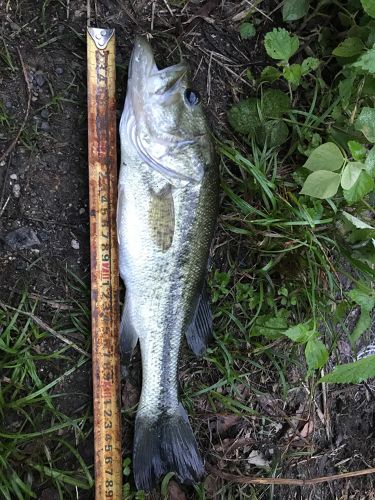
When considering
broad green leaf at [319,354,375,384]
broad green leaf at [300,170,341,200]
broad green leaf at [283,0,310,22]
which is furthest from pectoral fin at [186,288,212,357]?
broad green leaf at [283,0,310,22]

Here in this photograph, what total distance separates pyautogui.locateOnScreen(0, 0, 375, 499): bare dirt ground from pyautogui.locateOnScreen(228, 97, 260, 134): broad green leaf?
0.27 ft

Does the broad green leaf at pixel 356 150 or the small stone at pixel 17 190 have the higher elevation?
the broad green leaf at pixel 356 150

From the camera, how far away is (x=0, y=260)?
2.84 m

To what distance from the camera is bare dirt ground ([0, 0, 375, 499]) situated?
9.37 feet

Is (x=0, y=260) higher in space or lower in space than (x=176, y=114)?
lower

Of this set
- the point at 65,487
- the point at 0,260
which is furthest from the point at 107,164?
the point at 65,487

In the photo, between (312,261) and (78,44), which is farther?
(312,261)

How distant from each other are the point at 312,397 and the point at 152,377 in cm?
110

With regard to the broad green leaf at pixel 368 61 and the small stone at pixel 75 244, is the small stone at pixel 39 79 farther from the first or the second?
the broad green leaf at pixel 368 61

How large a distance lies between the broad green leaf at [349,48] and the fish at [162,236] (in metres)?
0.89

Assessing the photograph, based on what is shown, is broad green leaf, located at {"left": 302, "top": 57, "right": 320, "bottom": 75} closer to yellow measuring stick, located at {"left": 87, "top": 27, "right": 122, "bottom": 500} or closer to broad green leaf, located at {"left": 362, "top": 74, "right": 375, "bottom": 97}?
broad green leaf, located at {"left": 362, "top": 74, "right": 375, "bottom": 97}

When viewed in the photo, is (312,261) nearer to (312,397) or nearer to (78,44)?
(312,397)

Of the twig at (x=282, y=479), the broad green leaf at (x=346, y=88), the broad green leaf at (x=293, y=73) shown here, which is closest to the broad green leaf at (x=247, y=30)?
the broad green leaf at (x=293, y=73)

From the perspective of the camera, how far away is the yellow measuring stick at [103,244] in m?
2.86
